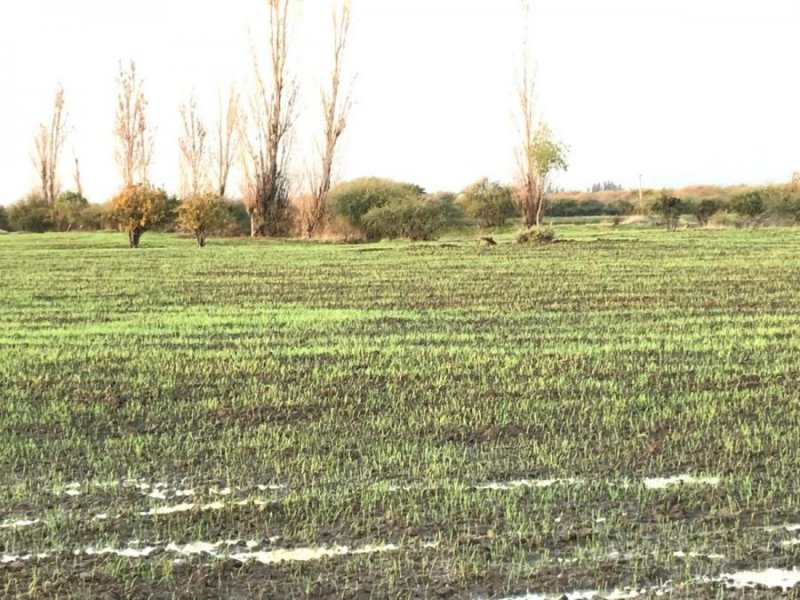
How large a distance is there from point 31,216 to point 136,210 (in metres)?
19.1

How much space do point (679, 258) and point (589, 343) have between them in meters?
13.8

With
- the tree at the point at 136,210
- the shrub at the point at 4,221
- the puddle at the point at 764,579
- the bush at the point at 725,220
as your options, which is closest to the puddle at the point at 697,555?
the puddle at the point at 764,579

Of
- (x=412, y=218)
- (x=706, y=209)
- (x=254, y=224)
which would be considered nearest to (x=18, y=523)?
(x=412, y=218)

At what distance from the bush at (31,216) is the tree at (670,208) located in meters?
29.8

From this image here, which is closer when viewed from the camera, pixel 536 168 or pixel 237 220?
pixel 536 168

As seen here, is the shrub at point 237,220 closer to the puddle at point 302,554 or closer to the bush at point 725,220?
the bush at point 725,220

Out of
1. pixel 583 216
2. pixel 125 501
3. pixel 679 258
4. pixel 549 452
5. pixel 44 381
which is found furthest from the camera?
pixel 583 216

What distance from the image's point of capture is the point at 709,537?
4.43m

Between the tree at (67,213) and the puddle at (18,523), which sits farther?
the tree at (67,213)

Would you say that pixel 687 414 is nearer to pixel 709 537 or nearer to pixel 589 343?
pixel 709 537

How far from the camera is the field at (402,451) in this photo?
4.06m

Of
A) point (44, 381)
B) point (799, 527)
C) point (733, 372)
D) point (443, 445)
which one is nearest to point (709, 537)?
point (799, 527)

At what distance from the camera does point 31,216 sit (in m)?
52.2

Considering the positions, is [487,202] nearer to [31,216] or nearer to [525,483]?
[31,216]
